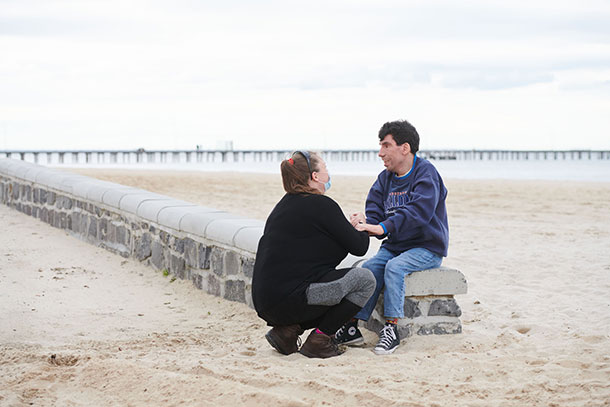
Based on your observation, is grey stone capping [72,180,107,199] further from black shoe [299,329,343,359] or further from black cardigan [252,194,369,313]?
black shoe [299,329,343,359]

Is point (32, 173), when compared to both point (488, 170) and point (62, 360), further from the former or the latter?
point (488, 170)

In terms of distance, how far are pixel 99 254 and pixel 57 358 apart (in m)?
3.77

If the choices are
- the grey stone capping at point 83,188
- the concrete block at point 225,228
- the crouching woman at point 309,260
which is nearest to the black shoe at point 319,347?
the crouching woman at point 309,260

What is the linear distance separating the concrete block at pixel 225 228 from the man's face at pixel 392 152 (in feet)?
5.30

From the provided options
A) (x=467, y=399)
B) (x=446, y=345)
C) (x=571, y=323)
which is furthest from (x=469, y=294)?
(x=467, y=399)

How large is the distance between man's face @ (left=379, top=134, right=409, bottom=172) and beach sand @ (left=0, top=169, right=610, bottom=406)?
1.09m

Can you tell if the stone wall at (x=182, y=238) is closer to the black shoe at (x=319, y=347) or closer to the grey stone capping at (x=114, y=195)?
the grey stone capping at (x=114, y=195)

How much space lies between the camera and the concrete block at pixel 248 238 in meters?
5.15

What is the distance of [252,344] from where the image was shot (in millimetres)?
4484

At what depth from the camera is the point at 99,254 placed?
7.55 meters

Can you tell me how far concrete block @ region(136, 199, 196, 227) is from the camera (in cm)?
659

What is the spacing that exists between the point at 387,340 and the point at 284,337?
1.97ft

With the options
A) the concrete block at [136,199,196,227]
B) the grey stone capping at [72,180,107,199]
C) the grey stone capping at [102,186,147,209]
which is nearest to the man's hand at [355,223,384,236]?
the concrete block at [136,199,196,227]
